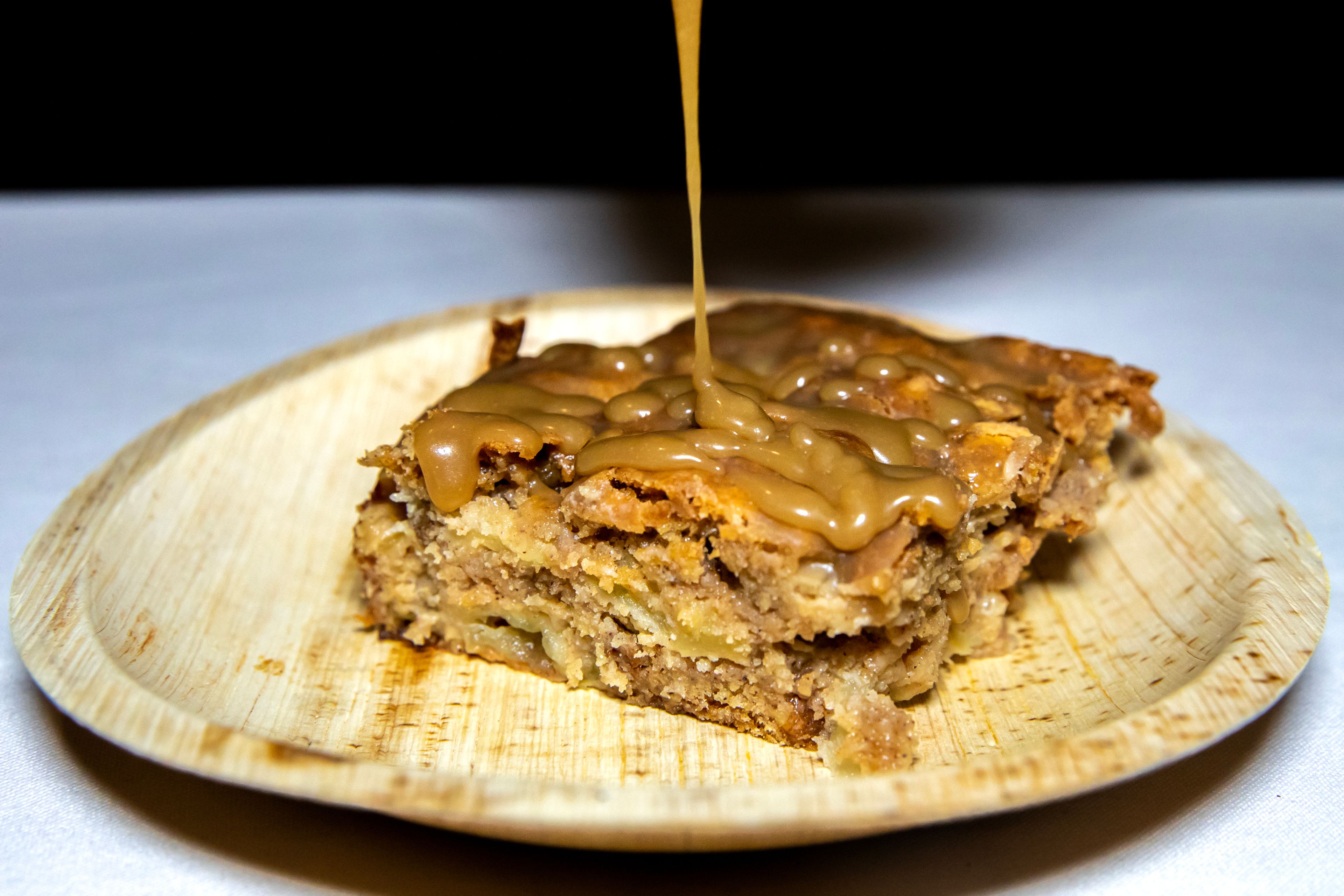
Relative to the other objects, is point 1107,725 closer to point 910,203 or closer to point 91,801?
point 91,801

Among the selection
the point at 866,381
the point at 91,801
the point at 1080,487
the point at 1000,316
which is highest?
the point at 866,381

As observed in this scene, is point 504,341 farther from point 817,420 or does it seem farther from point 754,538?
point 754,538

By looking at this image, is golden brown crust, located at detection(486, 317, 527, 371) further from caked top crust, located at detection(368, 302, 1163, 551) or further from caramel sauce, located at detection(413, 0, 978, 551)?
caramel sauce, located at detection(413, 0, 978, 551)

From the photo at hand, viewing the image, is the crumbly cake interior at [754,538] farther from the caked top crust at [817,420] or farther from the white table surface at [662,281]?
the white table surface at [662,281]

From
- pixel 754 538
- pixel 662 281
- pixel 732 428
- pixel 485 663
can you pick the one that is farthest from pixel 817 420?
pixel 662 281

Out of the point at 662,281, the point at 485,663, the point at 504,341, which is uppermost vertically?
the point at 504,341

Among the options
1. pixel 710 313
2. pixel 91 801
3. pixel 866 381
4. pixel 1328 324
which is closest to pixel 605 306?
pixel 710 313

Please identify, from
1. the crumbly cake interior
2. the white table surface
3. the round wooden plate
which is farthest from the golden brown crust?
the white table surface

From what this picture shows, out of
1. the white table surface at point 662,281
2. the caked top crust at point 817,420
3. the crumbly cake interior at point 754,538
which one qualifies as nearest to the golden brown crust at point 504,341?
the caked top crust at point 817,420
